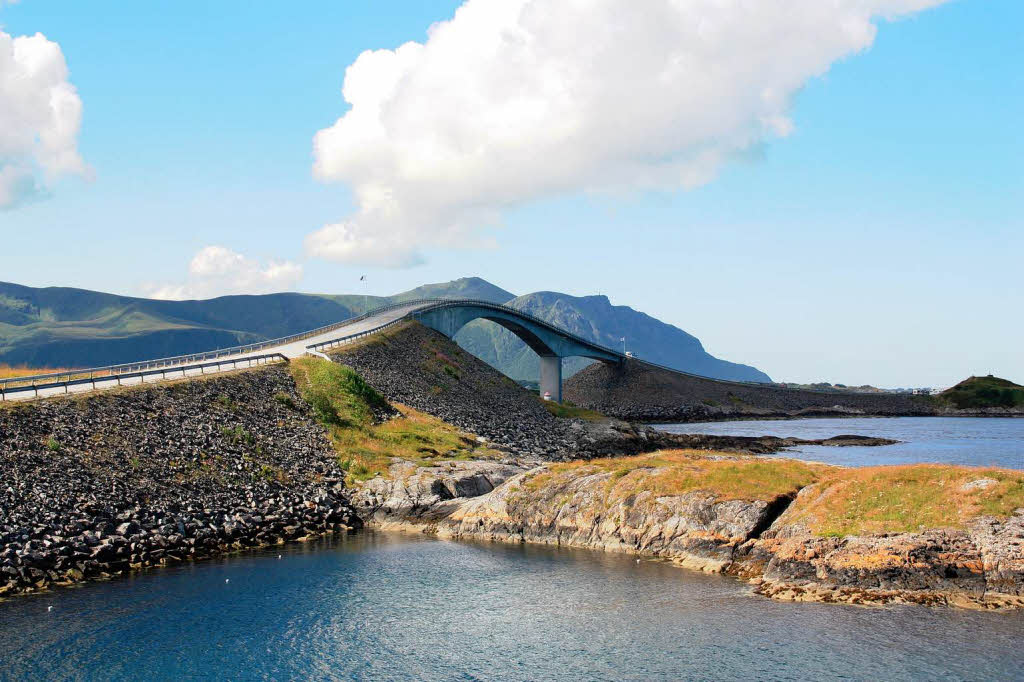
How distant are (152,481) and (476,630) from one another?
87.5ft

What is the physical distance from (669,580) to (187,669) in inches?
824

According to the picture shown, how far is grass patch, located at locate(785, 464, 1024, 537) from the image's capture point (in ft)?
117

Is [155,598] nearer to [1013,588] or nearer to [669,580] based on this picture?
[669,580]

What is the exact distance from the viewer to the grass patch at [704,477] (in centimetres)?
4338

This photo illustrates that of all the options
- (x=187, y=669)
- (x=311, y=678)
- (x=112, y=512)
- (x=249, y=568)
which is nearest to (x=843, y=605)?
(x=311, y=678)

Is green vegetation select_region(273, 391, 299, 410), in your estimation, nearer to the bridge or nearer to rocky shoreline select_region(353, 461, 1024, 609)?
the bridge

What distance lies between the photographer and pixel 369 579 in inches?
1555

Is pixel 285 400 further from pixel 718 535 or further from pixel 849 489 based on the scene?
pixel 849 489

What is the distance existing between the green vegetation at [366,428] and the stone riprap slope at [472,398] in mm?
5949

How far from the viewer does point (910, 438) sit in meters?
125

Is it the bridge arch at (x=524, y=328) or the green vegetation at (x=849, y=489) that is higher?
the bridge arch at (x=524, y=328)

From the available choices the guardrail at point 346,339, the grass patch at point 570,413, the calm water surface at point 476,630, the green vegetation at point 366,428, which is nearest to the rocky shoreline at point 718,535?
the calm water surface at point 476,630

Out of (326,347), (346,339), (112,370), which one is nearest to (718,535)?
(112,370)

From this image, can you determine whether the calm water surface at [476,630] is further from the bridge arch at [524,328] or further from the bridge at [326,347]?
the bridge arch at [524,328]
